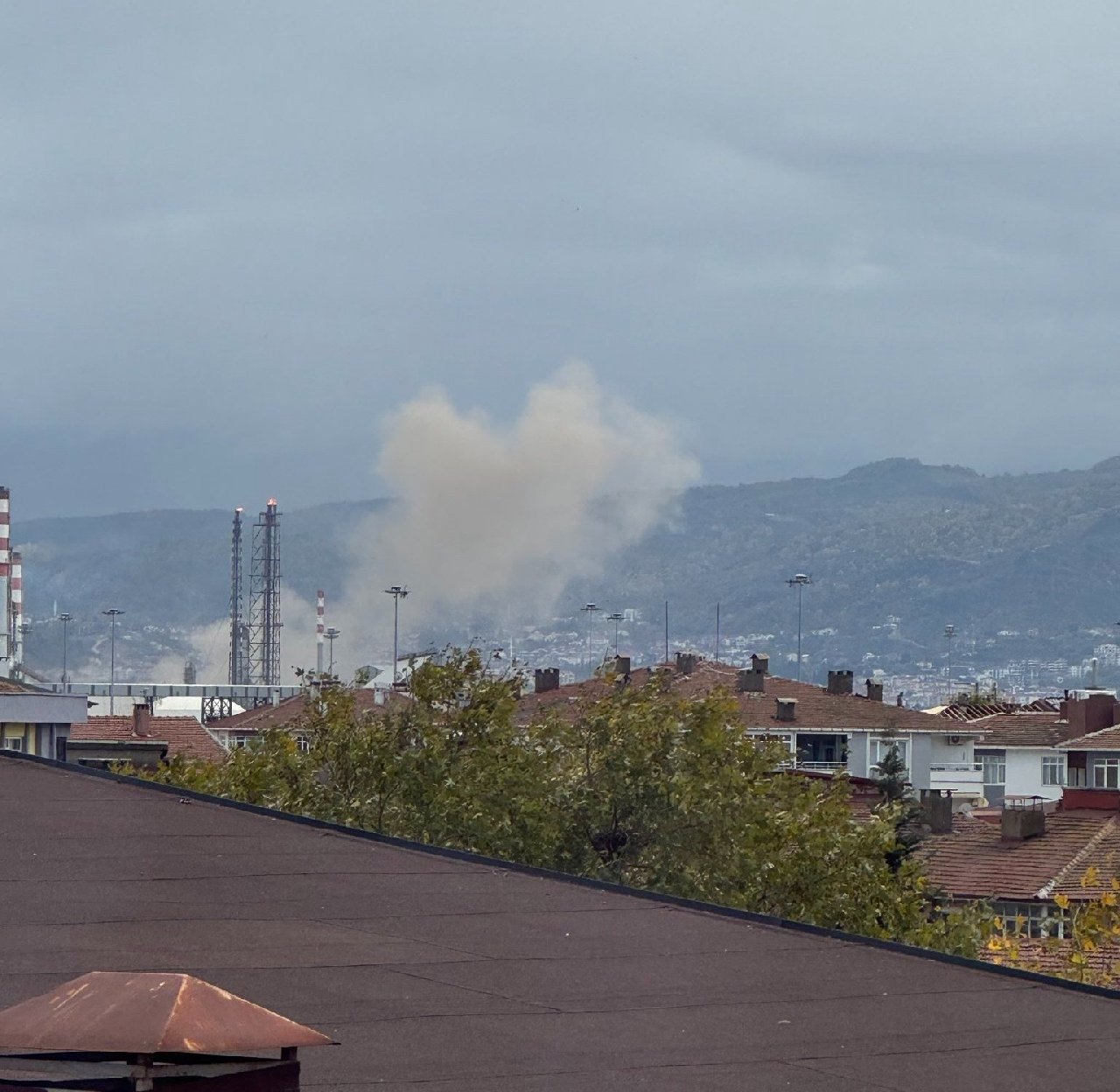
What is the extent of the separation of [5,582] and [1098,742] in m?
60.8

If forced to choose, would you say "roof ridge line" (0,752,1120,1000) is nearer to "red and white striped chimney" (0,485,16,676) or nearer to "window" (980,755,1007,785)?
"window" (980,755,1007,785)

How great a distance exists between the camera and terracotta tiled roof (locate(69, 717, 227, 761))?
210ft

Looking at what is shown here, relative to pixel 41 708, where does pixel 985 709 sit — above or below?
above

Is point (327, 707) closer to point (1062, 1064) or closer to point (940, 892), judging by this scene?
point (940, 892)

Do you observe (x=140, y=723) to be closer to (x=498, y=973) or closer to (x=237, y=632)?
(x=498, y=973)

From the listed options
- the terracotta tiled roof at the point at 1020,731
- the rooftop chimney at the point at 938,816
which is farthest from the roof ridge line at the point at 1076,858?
the terracotta tiled roof at the point at 1020,731

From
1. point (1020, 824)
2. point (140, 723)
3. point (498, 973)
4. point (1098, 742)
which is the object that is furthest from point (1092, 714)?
point (498, 973)

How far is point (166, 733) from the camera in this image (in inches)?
2694

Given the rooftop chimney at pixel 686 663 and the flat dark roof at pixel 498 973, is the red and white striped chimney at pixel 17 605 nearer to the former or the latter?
the rooftop chimney at pixel 686 663

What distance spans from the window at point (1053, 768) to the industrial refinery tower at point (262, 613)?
77.7 m

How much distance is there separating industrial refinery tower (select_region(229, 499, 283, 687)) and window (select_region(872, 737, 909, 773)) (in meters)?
A: 76.8

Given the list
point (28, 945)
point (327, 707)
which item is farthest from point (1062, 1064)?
point (327, 707)

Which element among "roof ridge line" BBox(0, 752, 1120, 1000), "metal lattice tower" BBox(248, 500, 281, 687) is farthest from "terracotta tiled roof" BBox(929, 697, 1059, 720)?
"roof ridge line" BBox(0, 752, 1120, 1000)

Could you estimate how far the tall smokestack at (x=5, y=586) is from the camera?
336 ft
